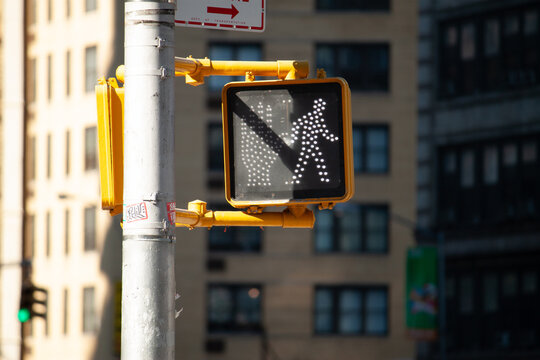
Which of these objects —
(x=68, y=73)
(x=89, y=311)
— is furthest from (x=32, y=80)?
(x=89, y=311)

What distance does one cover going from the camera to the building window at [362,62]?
5975cm

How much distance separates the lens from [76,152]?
2539 inches

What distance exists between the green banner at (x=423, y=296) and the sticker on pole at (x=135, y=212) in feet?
155

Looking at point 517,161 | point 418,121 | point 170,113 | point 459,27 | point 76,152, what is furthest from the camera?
point 76,152

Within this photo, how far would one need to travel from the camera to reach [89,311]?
6391 centimetres

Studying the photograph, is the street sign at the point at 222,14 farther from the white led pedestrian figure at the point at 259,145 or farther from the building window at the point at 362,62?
the building window at the point at 362,62

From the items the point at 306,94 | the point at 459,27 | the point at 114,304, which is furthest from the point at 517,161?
the point at 306,94

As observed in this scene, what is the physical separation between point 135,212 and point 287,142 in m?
0.93

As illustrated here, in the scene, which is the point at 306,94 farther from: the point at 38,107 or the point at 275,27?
the point at 38,107

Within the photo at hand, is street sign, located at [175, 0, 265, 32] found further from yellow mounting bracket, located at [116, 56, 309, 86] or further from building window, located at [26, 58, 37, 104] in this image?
building window, located at [26, 58, 37, 104]

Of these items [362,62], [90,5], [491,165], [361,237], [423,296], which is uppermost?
[90,5]

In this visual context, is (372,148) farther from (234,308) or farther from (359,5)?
(234,308)

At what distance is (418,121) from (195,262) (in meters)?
12.7

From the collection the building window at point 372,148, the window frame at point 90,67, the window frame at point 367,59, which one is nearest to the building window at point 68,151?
the window frame at point 90,67
